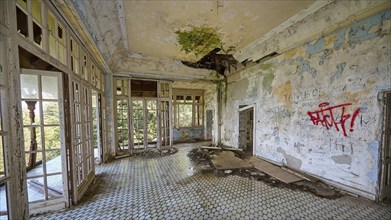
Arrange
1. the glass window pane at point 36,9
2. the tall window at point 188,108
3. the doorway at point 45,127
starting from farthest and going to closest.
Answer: the tall window at point 188,108
the doorway at point 45,127
the glass window pane at point 36,9

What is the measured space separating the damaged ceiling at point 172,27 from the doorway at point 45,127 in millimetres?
1096

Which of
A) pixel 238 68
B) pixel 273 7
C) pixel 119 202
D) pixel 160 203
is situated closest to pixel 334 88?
pixel 273 7

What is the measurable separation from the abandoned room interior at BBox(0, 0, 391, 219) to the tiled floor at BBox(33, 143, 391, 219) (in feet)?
0.08

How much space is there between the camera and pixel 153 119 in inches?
249

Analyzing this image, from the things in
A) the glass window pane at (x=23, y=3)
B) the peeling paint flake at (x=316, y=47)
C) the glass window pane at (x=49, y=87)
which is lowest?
the glass window pane at (x=49, y=87)

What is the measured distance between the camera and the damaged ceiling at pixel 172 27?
278cm

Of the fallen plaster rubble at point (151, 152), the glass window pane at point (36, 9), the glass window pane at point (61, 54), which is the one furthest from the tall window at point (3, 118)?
the fallen plaster rubble at point (151, 152)

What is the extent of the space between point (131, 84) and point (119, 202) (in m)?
4.28

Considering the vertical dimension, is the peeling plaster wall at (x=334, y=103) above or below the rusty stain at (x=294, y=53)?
below

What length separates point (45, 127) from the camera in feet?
7.28

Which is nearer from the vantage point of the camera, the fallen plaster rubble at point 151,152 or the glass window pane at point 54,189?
the glass window pane at point 54,189

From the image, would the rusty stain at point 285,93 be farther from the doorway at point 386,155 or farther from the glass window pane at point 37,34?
the glass window pane at point 37,34

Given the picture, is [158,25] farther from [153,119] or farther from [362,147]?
[362,147]

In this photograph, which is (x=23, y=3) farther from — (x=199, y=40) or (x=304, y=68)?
(x=304, y=68)
